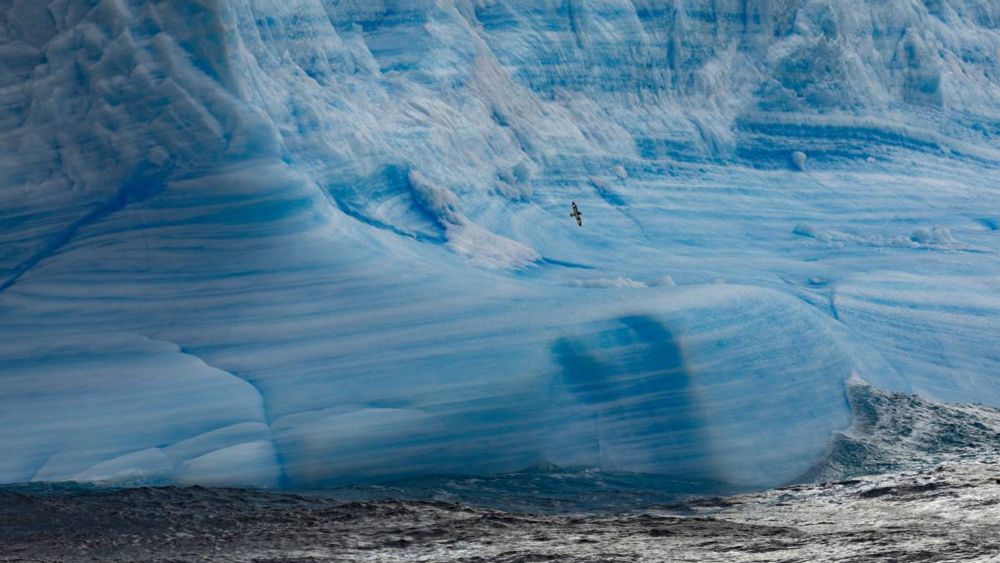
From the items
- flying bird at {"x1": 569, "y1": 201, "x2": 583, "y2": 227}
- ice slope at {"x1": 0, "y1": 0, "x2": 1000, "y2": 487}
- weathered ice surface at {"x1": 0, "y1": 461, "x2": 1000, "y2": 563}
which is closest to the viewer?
weathered ice surface at {"x1": 0, "y1": 461, "x2": 1000, "y2": 563}

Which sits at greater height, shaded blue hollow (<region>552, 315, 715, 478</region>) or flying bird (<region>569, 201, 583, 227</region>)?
flying bird (<region>569, 201, 583, 227</region>)

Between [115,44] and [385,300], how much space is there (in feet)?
8.78

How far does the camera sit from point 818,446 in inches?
392

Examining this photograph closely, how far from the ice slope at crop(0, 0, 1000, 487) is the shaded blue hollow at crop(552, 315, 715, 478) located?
2cm

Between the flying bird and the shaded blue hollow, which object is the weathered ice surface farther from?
the flying bird

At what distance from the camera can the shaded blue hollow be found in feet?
32.0

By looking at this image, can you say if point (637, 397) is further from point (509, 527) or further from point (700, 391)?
point (509, 527)

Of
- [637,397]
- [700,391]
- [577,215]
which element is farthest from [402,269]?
[700,391]

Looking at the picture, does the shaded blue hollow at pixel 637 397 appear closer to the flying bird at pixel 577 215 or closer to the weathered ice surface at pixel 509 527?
the weathered ice surface at pixel 509 527

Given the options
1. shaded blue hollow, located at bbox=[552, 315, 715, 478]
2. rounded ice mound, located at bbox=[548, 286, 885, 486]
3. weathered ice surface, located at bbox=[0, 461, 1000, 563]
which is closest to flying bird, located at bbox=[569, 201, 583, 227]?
rounded ice mound, located at bbox=[548, 286, 885, 486]

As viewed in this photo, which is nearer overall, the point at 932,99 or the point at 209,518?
the point at 209,518

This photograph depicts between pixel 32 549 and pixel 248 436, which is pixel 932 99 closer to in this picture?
pixel 248 436

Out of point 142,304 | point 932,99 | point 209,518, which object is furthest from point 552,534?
point 932,99

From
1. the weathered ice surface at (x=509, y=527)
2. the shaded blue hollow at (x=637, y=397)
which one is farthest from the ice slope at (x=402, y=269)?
the weathered ice surface at (x=509, y=527)
